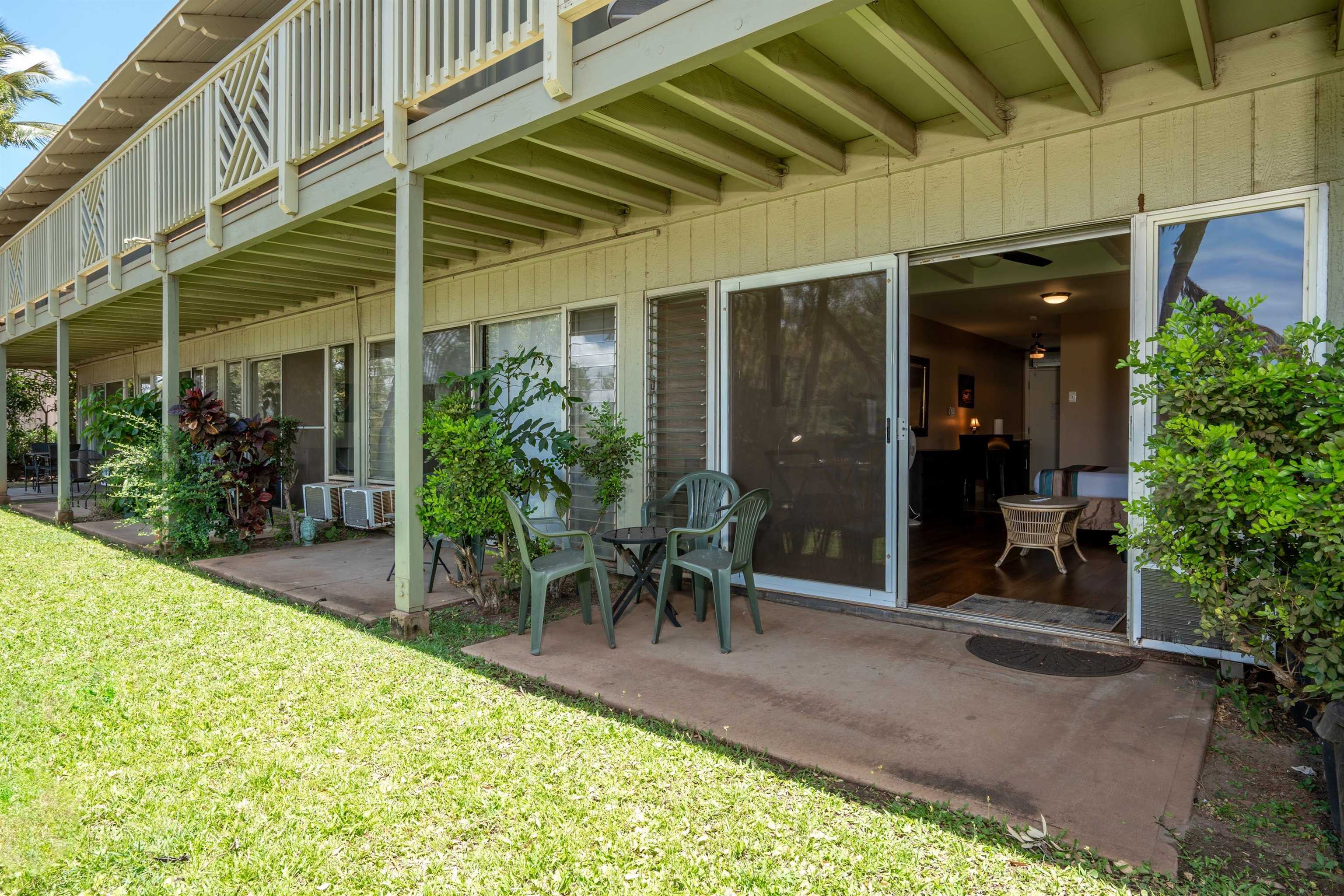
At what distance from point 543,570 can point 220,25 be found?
6.96 metres

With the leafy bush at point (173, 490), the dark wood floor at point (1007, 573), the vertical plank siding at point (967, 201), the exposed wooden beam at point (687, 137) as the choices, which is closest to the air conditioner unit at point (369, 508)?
the leafy bush at point (173, 490)

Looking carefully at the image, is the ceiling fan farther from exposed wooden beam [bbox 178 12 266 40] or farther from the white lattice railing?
exposed wooden beam [bbox 178 12 266 40]

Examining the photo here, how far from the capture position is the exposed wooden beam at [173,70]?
771cm

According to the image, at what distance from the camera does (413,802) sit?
7.20ft

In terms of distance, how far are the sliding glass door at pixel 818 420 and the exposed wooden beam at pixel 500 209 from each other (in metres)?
1.51

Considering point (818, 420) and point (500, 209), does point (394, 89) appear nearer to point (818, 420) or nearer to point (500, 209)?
point (500, 209)

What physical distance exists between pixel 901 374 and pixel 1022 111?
1414 millimetres

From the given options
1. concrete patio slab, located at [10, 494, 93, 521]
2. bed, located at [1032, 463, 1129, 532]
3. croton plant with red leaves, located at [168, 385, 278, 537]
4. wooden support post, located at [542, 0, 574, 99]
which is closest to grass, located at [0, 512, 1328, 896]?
wooden support post, located at [542, 0, 574, 99]

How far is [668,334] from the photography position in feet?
17.4

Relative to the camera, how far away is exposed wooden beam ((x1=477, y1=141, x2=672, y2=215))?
407cm

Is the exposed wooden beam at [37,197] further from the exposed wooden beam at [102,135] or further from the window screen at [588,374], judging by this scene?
the window screen at [588,374]

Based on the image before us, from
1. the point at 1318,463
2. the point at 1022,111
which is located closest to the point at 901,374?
the point at 1022,111

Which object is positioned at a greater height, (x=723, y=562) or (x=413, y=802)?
(x=723, y=562)

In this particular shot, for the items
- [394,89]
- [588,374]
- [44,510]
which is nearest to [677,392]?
[588,374]
